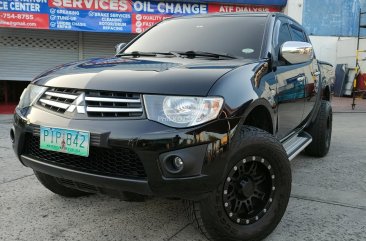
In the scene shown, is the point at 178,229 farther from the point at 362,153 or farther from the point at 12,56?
the point at 12,56

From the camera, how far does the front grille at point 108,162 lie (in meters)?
2.36

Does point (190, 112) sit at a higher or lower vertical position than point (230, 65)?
lower

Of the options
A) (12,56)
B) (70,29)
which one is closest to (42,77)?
(70,29)

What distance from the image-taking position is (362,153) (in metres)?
5.70

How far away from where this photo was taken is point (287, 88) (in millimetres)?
3535

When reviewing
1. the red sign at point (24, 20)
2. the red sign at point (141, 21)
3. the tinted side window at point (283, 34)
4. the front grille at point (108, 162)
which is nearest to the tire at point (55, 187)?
the front grille at point (108, 162)

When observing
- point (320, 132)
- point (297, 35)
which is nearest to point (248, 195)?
point (297, 35)

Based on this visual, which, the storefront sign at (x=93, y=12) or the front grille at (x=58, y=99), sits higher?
the storefront sign at (x=93, y=12)

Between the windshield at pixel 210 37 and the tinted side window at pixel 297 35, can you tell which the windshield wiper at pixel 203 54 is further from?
the tinted side window at pixel 297 35

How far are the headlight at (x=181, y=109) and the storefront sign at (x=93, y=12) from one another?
Result: 9.68 meters

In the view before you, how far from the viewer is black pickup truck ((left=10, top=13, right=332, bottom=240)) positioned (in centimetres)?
230

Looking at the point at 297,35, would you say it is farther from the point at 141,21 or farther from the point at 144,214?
the point at 141,21

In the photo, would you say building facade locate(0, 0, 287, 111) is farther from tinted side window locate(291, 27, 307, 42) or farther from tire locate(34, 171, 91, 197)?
tire locate(34, 171, 91, 197)

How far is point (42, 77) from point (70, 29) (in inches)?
356
